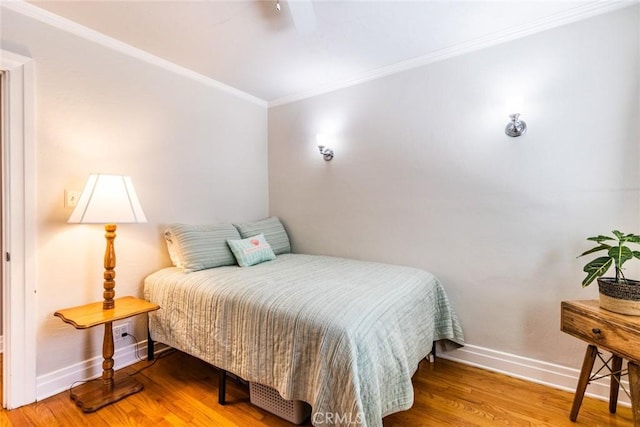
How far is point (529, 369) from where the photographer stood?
1985 millimetres

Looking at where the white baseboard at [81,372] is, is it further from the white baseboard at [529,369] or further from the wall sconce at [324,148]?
the white baseboard at [529,369]

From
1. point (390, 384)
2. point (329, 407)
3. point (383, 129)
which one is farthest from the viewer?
point (383, 129)

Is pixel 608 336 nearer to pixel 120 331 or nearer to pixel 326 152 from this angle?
pixel 326 152

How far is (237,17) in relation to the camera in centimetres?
189

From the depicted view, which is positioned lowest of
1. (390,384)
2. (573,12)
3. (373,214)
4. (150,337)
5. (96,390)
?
(96,390)

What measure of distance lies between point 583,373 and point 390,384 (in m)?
1.10

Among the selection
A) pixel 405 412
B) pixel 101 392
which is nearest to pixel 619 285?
pixel 405 412

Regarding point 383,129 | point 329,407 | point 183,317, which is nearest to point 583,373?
point 329,407

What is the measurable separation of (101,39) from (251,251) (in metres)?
1.83

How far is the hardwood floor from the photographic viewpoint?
1.60 metres

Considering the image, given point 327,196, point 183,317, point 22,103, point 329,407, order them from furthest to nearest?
point 327,196, point 183,317, point 22,103, point 329,407

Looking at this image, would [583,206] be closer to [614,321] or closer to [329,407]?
[614,321]

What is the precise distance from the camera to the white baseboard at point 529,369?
1.79m

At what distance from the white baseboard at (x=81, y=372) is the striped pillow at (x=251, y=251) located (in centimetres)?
98
